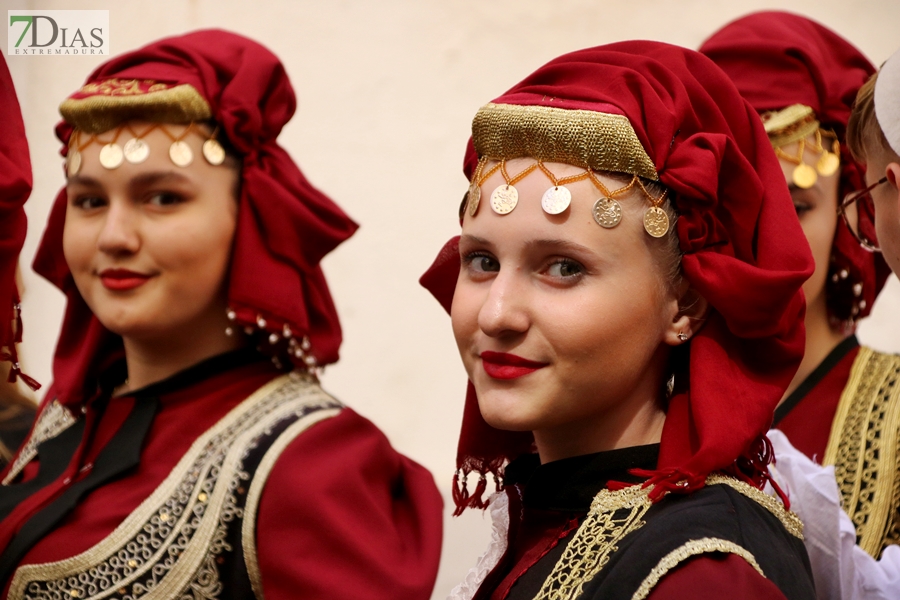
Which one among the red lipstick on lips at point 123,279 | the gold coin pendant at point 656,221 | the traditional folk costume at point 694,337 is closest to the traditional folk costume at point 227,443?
the red lipstick on lips at point 123,279

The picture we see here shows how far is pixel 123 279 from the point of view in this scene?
2258mm

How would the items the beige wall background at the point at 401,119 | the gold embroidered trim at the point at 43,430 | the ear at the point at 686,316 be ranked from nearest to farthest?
the ear at the point at 686,316
the gold embroidered trim at the point at 43,430
the beige wall background at the point at 401,119

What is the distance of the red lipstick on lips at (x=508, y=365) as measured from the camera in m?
1.52

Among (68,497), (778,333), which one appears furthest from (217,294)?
(778,333)

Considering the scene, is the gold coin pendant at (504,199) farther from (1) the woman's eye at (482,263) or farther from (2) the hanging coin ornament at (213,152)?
(2) the hanging coin ornament at (213,152)

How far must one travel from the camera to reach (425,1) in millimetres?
3854

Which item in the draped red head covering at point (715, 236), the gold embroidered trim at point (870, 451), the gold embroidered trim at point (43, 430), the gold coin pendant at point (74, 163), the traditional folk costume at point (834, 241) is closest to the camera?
the draped red head covering at point (715, 236)

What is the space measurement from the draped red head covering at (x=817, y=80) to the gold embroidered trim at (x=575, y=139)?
0.92m

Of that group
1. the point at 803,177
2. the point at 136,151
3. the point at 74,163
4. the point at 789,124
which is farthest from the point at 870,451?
the point at 74,163

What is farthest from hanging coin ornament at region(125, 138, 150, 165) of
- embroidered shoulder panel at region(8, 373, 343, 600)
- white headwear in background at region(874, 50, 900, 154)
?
white headwear in background at region(874, 50, 900, 154)

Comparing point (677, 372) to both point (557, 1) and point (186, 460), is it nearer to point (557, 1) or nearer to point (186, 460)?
point (186, 460)

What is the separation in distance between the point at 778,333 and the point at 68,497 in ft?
4.86

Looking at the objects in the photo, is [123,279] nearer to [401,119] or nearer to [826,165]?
[826,165]

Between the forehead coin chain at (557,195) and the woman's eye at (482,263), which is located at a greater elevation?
the forehead coin chain at (557,195)
